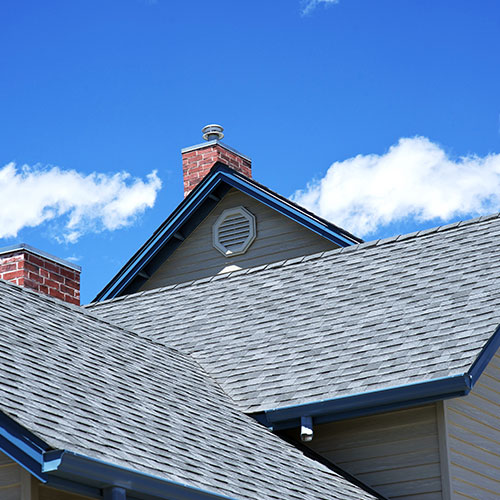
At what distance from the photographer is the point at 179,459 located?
8227mm

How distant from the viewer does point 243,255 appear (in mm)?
19281

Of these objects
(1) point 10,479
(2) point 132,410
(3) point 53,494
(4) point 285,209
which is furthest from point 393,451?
(4) point 285,209

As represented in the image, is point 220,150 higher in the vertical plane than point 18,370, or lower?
higher

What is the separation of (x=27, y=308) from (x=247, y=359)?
276 cm

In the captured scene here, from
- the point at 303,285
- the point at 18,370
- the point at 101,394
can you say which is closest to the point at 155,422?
the point at 101,394

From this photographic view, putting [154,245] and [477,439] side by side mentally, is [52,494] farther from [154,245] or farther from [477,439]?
[154,245]

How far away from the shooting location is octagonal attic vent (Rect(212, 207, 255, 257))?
1939cm

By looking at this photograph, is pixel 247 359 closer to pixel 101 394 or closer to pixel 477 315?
pixel 477 315

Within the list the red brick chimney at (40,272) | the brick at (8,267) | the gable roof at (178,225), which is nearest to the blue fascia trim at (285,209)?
the gable roof at (178,225)

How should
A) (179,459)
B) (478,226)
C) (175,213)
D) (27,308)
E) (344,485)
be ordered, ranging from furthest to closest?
(175,213)
(478,226)
(27,308)
(344,485)
(179,459)

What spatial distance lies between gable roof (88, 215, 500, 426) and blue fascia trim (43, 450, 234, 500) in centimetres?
353

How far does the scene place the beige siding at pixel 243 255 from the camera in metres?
19.0

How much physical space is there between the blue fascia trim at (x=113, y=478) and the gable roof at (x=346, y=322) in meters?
3.53

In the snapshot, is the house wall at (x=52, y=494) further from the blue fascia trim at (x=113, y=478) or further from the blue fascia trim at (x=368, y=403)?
the blue fascia trim at (x=368, y=403)
